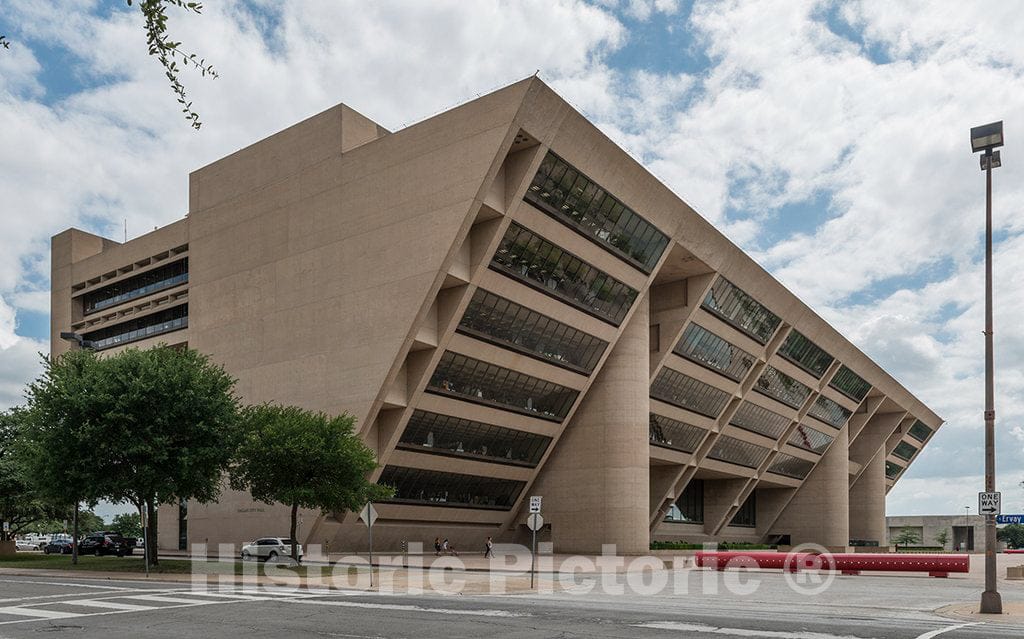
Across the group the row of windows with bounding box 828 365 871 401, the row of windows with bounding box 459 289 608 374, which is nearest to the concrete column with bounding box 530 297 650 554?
the row of windows with bounding box 459 289 608 374

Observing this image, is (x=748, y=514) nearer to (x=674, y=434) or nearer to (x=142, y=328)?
(x=674, y=434)

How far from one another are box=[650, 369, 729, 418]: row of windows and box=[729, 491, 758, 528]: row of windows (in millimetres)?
27834

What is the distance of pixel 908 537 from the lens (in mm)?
137500

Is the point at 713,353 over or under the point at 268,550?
over

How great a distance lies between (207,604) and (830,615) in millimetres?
14353

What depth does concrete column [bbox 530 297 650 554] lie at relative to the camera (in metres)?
55.1

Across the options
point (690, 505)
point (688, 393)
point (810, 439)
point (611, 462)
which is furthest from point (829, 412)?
point (611, 462)

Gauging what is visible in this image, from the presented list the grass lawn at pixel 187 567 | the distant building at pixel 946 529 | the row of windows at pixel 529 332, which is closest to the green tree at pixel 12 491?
the grass lawn at pixel 187 567

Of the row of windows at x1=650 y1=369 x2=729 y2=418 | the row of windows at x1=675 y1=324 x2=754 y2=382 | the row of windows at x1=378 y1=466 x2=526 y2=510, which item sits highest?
Answer: the row of windows at x1=675 y1=324 x2=754 y2=382

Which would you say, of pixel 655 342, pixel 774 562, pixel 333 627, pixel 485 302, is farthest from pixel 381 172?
pixel 333 627

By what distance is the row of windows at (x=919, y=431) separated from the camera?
113 m

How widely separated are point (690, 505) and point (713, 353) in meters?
22.1

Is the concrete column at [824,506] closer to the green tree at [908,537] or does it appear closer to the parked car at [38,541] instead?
the green tree at [908,537]

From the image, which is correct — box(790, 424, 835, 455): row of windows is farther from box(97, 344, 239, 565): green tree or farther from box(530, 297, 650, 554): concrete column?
Result: box(97, 344, 239, 565): green tree
